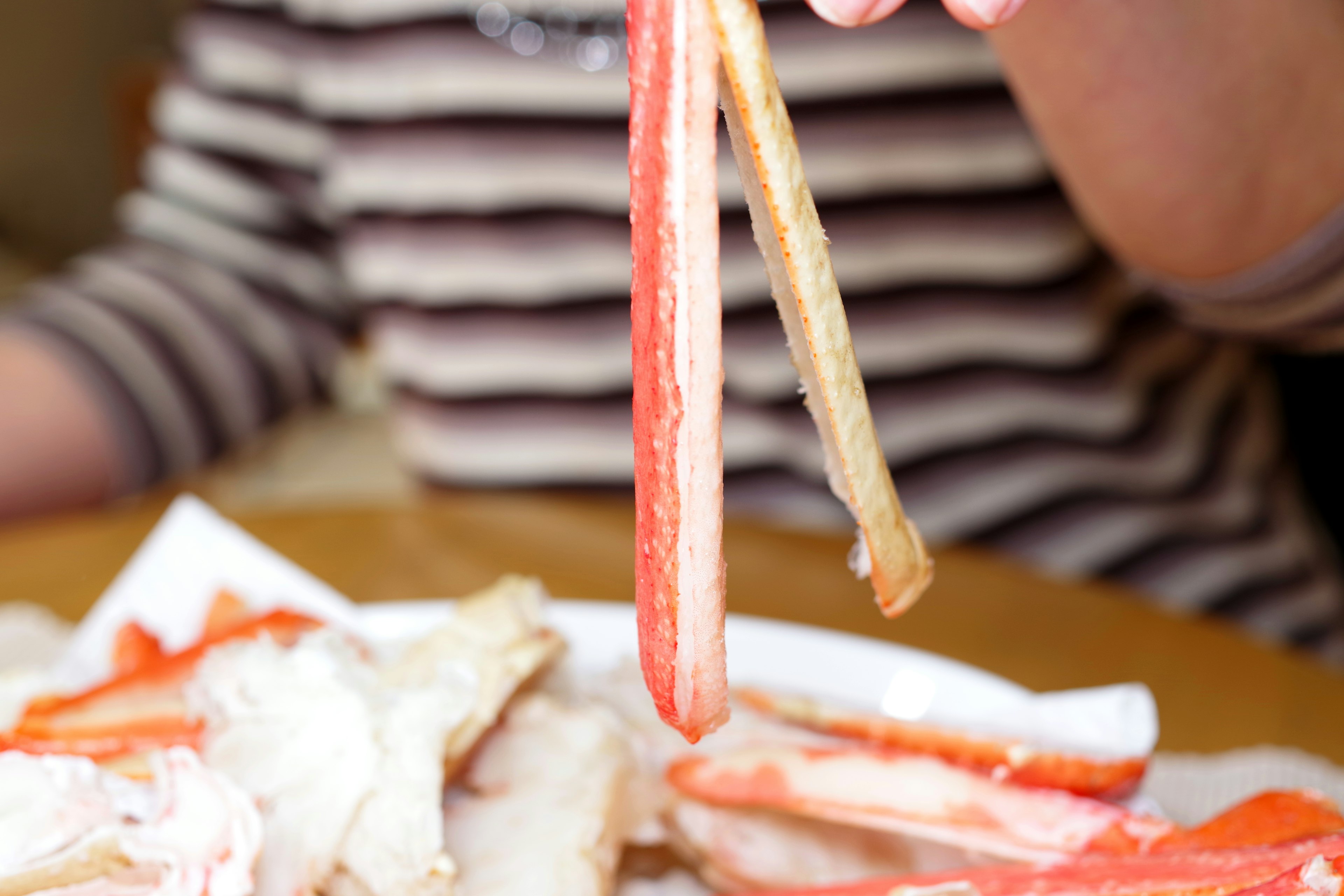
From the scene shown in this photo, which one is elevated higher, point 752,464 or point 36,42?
point 36,42

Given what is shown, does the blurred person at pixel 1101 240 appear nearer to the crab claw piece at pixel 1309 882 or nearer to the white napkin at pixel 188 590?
the crab claw piece at pixel 1309 882

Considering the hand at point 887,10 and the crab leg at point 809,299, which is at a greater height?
the hand at point 887,10

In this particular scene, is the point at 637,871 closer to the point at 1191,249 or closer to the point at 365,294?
the point at 1191,249

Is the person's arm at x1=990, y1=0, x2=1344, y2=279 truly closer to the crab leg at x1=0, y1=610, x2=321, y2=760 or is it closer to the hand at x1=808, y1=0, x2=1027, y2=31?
the hand at x1=808, y1=0, x2=1027, y2=31

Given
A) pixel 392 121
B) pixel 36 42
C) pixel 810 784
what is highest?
pixel 36 42

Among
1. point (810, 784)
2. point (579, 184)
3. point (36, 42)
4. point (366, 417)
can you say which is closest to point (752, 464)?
point (579, 184)

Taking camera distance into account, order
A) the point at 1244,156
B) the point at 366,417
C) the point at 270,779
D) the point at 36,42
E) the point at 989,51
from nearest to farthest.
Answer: the point at 270,779 → the point at 1244,156 → the point at 989,51 → the point at 366,417 → the point at 36,42

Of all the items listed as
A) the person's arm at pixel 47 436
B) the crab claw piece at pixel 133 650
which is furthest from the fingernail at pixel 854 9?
the person's arm at pixel 47 436

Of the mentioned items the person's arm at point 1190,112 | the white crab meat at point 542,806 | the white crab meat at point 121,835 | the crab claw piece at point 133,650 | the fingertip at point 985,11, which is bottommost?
the white crab meat at point 542,806
